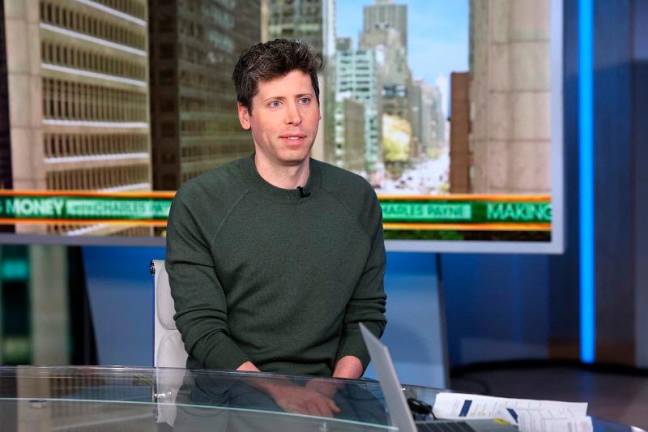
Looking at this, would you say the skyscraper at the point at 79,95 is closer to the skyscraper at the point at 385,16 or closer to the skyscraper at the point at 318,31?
the skyscraper at the point at 318,31

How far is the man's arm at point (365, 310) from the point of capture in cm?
185

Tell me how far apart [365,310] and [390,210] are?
170 cm

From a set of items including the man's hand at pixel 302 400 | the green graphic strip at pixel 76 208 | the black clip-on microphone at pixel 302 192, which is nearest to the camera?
the man's hand at pixel 302 400

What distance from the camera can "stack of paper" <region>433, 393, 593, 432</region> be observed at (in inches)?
49.3

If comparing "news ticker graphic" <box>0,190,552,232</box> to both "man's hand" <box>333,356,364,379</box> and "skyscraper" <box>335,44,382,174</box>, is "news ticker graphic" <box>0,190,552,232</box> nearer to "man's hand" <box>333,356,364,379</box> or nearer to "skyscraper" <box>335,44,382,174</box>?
"skyscraper" <box>335,44,382,174</box>

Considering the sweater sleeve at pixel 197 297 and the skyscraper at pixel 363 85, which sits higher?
the skyscraper at pixel 363 85

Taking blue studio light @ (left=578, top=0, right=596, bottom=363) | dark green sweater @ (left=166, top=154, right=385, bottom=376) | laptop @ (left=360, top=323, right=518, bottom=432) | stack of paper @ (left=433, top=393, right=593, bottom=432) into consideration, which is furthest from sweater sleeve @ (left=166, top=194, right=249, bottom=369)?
blue studio light @ (left=578, top=0, right=596, bottom=363)

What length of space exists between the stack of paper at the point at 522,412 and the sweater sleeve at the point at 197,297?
516 mm

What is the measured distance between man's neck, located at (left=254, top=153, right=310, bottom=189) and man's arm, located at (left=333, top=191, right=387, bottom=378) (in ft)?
0.56

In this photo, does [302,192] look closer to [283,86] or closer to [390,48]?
[283,86]

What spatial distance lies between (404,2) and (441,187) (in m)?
0.68

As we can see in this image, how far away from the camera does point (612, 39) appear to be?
427 centimetres

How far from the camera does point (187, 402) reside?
144cm

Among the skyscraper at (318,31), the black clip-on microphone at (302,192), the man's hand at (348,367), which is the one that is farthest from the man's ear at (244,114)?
the skyscraper at (318,31)
